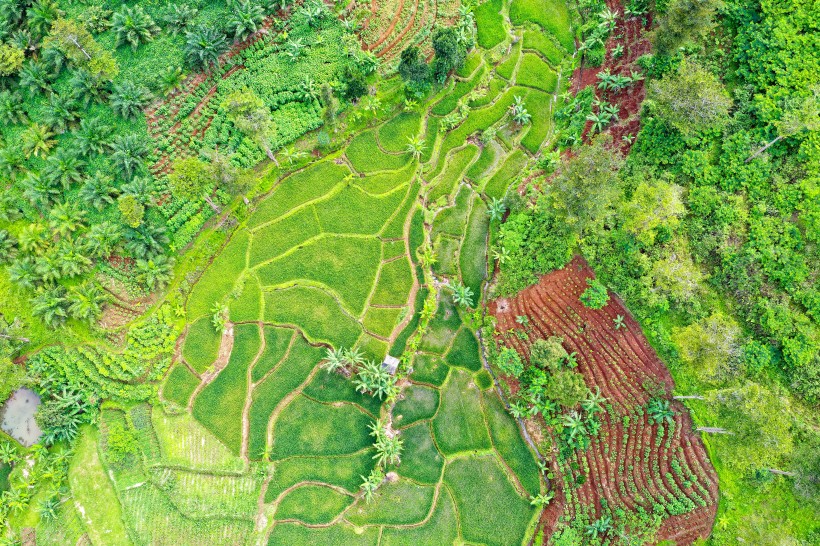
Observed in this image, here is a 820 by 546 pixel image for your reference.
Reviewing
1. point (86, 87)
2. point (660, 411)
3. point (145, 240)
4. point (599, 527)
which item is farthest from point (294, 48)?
point (599, 527)

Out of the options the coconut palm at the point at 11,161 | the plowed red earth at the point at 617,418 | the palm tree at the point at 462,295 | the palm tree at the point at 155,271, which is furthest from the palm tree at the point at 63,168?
the plowed red earth at the point at 617,418

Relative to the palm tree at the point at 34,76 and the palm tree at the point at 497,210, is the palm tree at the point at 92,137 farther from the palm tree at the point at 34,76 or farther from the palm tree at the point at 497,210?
the palm tree at the point at 497,210

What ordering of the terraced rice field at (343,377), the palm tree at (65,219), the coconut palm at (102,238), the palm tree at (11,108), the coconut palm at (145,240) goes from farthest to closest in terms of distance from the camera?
the palm tree at (11,108)
the palm tree at (65,219)
the coconut palm at (102,238)
the coconut palm at (145,240)
the terraced rice field at (343,377)

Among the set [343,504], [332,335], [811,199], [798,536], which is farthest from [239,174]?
[798,536]

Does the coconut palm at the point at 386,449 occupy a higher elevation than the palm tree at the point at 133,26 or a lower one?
lower

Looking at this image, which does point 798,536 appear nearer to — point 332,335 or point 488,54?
point 332,335

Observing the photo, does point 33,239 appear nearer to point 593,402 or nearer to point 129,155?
point 129,155
